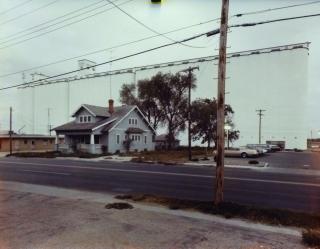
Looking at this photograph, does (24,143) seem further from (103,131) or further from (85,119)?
(103,131)

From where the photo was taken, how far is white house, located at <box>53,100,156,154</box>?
1956 inches

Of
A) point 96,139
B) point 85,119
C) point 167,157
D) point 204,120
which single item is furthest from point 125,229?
point 204,120

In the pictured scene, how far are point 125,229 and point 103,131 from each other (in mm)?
41773

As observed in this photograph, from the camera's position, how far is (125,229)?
28.7 ft

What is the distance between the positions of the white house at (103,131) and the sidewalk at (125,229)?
3770 centimetres

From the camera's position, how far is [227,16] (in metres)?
11.7

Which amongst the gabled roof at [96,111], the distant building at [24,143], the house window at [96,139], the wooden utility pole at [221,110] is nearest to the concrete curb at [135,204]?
the wooden utility pole at [221,110]

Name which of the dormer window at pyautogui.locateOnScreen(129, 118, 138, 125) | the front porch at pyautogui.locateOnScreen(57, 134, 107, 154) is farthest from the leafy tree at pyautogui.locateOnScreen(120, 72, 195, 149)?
the front porch at pyautogui.locateOnScreen(57, 134, 107, 154)

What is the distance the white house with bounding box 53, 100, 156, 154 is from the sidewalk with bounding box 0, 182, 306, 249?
37.7 m

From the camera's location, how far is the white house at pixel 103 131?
49.7 m

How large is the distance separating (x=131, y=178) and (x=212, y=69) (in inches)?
2264

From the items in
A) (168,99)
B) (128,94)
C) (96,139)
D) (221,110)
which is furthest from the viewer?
(128,94)

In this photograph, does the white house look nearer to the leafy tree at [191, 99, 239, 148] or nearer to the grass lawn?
the grass lawn

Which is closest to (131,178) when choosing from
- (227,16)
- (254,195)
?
(254,195)
